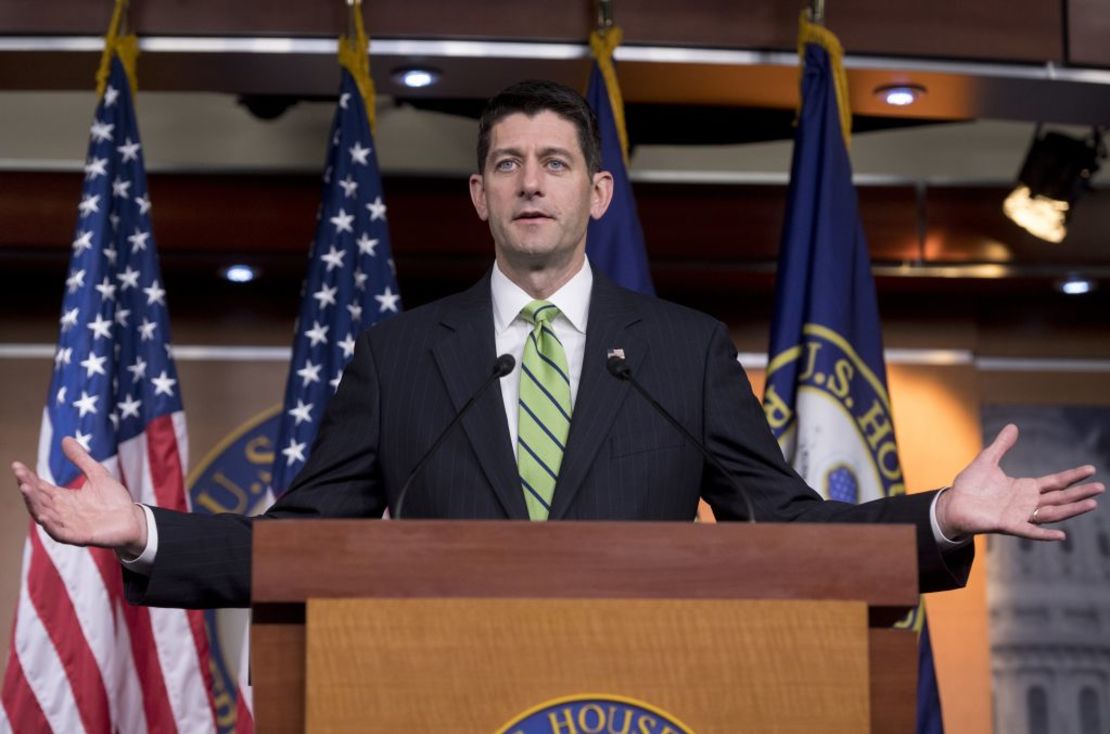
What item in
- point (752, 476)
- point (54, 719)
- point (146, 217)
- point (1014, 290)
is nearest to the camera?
point (752, 476)

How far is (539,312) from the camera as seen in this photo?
2.52m

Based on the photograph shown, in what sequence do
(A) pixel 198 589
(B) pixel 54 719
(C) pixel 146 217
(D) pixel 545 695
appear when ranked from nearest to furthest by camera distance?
1. (D) pixel 545 695
2. (A) pixel 198 589
3. (B) pixel 54 719
4. (C) pixel 146 217

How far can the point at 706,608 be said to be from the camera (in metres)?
1.81

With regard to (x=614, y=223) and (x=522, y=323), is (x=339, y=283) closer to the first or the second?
(x=614, y=223)

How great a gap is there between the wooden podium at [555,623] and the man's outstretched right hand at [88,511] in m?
0.35

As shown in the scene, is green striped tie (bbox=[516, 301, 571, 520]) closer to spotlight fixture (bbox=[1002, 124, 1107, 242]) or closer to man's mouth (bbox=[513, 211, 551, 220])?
man's mouth (bbox=[513, 211, 551, 220])

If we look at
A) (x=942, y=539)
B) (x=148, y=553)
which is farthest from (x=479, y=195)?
(x=942, y=539)

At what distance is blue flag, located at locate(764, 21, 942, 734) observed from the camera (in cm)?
396

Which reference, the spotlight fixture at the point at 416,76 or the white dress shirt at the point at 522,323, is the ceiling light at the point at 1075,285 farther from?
the white dress shirt at the point at 522,323

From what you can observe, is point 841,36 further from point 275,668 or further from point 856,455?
point 275,668

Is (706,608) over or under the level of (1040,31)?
under

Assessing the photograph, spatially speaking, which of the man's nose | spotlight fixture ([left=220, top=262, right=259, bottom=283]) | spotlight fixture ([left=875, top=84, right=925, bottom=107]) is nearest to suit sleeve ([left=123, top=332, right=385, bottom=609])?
the man's nose

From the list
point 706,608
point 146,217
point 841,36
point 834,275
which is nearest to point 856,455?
point 834,275

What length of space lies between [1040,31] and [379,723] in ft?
10.6
